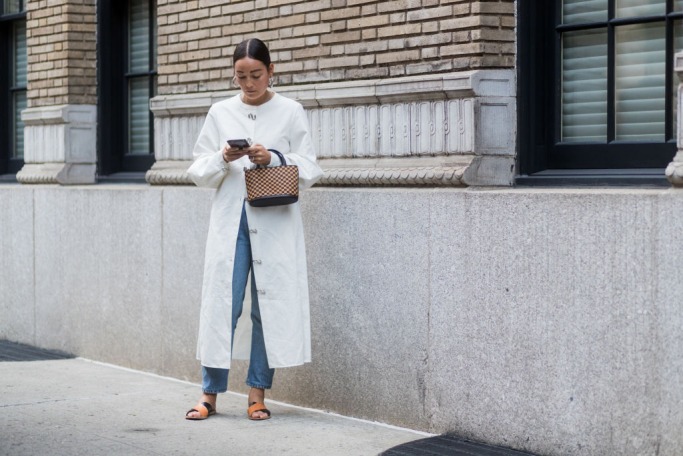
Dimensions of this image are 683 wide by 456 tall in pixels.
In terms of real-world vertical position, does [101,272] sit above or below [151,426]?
above

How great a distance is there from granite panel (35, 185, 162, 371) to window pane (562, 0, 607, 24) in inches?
135

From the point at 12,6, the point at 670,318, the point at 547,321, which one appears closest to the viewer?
the point at 670,318

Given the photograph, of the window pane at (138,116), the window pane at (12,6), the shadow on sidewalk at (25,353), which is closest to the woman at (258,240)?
the shadow on sidewalk at (25,353)

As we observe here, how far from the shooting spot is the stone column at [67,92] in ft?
34.6

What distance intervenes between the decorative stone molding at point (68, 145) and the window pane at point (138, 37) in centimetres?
53

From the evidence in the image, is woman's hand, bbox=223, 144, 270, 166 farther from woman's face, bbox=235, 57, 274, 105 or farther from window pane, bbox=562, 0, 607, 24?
window pane, bbox=562, 0, 607, 24

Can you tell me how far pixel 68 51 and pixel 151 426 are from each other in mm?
4353

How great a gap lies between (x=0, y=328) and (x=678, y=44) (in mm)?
6912

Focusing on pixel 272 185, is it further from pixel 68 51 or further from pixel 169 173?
pixel 68 51

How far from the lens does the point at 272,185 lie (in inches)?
271

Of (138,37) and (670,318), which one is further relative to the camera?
(138,37)

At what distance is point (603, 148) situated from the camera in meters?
6.69

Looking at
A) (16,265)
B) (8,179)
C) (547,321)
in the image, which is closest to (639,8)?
(547,321)

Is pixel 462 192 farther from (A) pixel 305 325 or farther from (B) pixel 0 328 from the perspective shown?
(B) pixel 0 328
